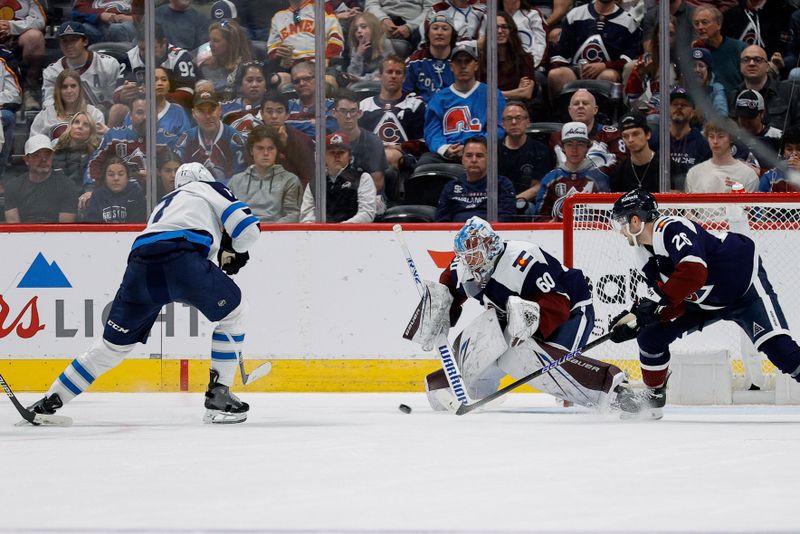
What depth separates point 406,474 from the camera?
9.39 feet

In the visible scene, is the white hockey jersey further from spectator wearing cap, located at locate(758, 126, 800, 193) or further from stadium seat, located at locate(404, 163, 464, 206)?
spectator wearing cap, located at locate(758, 126, 800, 193)

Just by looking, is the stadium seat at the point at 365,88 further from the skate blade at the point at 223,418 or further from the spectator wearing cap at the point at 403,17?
the skate blade at the point at 223,418

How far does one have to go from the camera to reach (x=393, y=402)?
534cm

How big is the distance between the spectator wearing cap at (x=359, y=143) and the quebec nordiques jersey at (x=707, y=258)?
2.44 m

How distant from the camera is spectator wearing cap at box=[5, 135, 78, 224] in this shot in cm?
658

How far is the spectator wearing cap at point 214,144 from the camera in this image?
22.0ft

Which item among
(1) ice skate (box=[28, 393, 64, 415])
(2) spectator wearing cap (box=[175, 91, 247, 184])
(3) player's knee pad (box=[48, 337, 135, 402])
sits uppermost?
(2) spectator wearing cap (box=[175, 91, 247, 184])

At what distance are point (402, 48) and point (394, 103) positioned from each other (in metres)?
0.35

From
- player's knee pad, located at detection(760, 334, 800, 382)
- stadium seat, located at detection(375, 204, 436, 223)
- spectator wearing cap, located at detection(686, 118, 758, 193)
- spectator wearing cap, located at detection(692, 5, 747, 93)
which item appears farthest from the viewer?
spectator wearing cap, located at detection(692, 5, 747, 93)

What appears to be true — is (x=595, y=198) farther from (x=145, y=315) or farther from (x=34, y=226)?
(x=34, y=226)

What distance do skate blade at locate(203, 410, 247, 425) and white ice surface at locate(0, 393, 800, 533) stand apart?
0.17 ft

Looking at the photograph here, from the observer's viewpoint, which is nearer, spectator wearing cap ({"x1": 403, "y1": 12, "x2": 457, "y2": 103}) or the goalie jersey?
the goalie jersey

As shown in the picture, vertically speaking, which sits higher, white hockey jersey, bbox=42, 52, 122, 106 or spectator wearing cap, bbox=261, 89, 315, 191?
white hockey jersey, bbox=42, 52, 122, 106

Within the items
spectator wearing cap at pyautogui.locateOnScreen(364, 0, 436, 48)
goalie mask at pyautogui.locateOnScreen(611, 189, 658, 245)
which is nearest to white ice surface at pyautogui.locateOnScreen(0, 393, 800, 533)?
goalie mask at pyautogui.locateOnScreen(611, 189, 658, 245)
